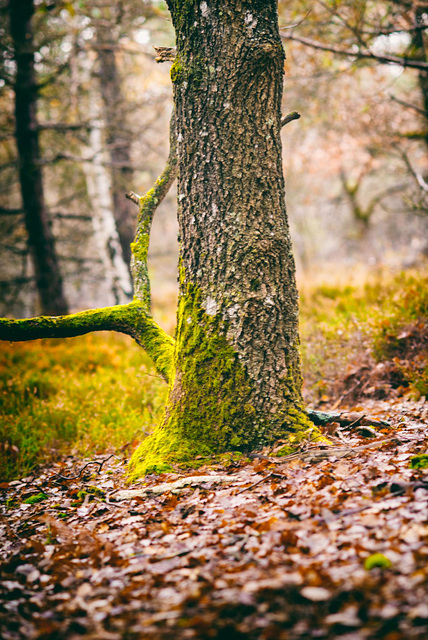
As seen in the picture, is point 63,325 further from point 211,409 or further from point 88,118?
point 88,118

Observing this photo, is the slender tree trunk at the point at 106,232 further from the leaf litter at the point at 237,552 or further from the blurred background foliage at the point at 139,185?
the leaf litter at the point at 237,552

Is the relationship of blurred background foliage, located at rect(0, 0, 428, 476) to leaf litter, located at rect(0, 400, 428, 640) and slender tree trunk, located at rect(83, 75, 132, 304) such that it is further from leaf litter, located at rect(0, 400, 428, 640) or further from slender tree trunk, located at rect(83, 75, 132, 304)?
leaf litter, located at rect(0, 400, 428, 640)

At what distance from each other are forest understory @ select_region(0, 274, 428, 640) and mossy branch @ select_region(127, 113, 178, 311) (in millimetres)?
1511

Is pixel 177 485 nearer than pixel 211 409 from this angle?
Yes

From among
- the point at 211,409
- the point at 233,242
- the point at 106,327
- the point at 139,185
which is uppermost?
the point at 139,185

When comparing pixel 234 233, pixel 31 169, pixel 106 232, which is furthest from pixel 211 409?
pixel 31 169

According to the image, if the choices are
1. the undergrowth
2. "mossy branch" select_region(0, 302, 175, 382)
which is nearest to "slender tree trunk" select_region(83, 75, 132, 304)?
the undergrowth

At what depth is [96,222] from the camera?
31.1 feet

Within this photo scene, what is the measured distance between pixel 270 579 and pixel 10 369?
6116 mm

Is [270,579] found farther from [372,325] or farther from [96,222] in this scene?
[96,222]

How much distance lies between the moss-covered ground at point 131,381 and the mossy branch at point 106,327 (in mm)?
324

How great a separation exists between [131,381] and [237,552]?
12.7ft

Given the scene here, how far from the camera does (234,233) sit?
3.06 m

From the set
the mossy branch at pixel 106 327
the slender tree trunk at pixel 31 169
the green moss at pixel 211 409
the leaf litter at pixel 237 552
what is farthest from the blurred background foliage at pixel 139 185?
the leaf litter at pixel 237 552
